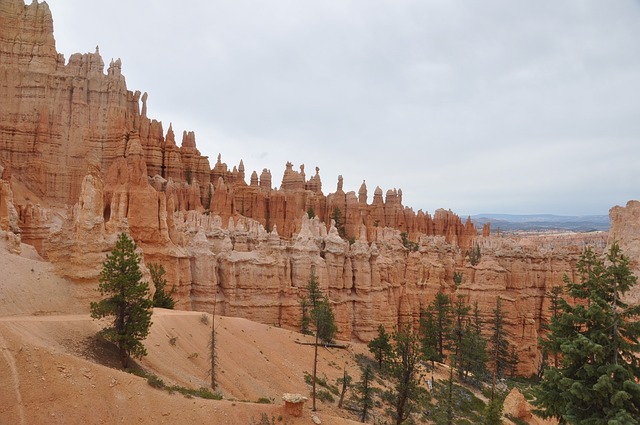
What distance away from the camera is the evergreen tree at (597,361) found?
11.0 metres

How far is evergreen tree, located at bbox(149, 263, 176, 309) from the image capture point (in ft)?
87.5

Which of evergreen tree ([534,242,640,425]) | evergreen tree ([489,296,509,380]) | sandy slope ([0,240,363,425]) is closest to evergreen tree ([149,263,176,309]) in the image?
sandy slope ([0,240,363,425])

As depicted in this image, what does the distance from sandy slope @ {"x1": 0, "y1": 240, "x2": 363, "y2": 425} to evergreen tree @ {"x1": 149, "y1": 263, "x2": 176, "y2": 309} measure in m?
2.15

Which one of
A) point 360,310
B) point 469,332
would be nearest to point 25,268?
point 360,310

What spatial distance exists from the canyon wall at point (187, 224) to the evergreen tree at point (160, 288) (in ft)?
5.16

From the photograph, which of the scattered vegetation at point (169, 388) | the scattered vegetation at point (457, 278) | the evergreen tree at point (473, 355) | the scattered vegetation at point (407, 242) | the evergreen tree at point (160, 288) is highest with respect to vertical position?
the scattered vegetation at point (407, 242)

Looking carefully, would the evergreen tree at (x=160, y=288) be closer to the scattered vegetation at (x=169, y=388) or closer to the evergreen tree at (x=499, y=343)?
the scattered vegetation at (x=169, y=388)

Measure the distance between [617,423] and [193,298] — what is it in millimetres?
25872

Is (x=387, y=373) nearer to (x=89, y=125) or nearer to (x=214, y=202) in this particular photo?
(x=214, y=202)

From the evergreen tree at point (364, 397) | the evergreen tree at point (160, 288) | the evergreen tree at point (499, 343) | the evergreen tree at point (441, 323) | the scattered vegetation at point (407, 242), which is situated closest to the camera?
the evergreen tree at point (364, 397)

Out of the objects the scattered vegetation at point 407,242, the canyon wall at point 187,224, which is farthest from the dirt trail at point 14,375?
the scattered vegetation at point 407,242

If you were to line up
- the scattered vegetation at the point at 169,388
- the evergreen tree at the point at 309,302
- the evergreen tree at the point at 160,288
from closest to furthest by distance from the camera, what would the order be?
the scattered vegetation at the point at 169,388 → the evergreen tree at the point at 160,288 → the evergreen tree at the point at 309,302

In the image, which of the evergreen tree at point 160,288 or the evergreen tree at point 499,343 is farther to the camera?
the evergreen tree at point 499,343

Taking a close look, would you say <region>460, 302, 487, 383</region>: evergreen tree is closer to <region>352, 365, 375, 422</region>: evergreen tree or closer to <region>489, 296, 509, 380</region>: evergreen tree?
<region>489, 296, 509, 380</region>: evergreen tree
